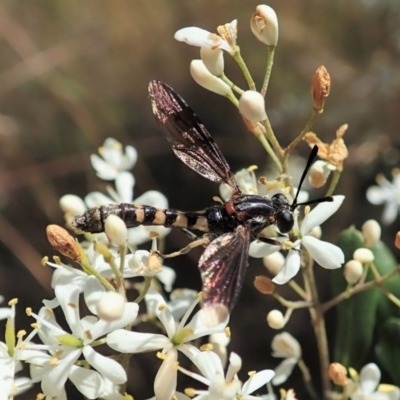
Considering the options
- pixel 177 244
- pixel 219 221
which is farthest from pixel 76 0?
pixel 219 221

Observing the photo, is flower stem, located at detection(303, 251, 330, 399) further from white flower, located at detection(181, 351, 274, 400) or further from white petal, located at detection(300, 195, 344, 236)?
white flower, located at detection(181, 351, 274, 400)

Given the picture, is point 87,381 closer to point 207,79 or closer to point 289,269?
point 289,269

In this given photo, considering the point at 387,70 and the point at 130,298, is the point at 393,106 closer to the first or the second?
the point at 387,70

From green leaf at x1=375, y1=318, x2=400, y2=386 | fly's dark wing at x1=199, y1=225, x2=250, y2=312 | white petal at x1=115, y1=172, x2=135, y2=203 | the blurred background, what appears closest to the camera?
fly's dark wing at x1=199, y1=225, x2=250, y2=312

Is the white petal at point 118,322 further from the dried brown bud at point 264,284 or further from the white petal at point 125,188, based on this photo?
the white petal at point 125,188

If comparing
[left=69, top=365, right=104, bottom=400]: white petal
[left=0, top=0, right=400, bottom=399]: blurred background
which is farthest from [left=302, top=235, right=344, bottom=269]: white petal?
[left=0, top=0, right=400, bottom=399]: blurred background
